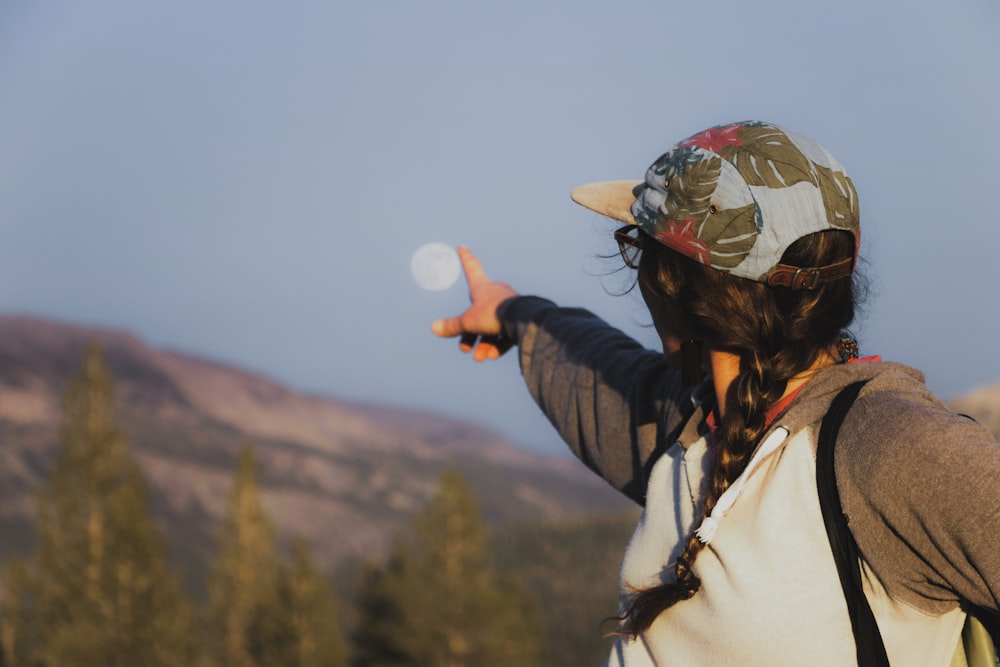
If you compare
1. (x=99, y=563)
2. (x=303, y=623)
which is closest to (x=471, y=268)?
(x=99, y=563)

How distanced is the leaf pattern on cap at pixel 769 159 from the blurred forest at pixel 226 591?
91.8 ft

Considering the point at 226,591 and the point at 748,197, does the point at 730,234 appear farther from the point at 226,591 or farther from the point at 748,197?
the point at 226,591

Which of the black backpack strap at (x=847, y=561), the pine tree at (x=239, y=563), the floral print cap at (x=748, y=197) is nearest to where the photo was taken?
the black backpack strap at (x=847, y=561)

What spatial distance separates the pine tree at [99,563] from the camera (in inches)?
1118

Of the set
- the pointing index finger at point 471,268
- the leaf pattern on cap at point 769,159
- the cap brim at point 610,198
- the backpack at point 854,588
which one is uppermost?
the leaf pattern on cap at point 769,159

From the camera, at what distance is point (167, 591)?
29.3m

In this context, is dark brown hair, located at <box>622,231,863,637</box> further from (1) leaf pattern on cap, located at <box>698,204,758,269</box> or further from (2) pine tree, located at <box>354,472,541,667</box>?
(2) pine tree, located at <box>354,472,541,667</box>

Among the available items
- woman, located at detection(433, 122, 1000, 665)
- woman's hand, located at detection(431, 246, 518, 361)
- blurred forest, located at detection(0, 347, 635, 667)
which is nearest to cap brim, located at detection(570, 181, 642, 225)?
woman, located at detection(433, 122, 1000, 665)

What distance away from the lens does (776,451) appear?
1.81 meters

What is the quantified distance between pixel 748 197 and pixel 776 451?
1.35 feet

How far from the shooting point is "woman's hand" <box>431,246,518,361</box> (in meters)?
3.12

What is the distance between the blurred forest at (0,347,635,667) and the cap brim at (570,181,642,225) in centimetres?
2764

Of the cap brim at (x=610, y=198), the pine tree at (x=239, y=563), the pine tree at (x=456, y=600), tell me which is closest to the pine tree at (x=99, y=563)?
the pine tree at (x=456, y=600)

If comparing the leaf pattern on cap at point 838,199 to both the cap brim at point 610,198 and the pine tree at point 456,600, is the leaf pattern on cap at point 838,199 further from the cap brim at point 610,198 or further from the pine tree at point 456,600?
the pine tree at point 456,600
